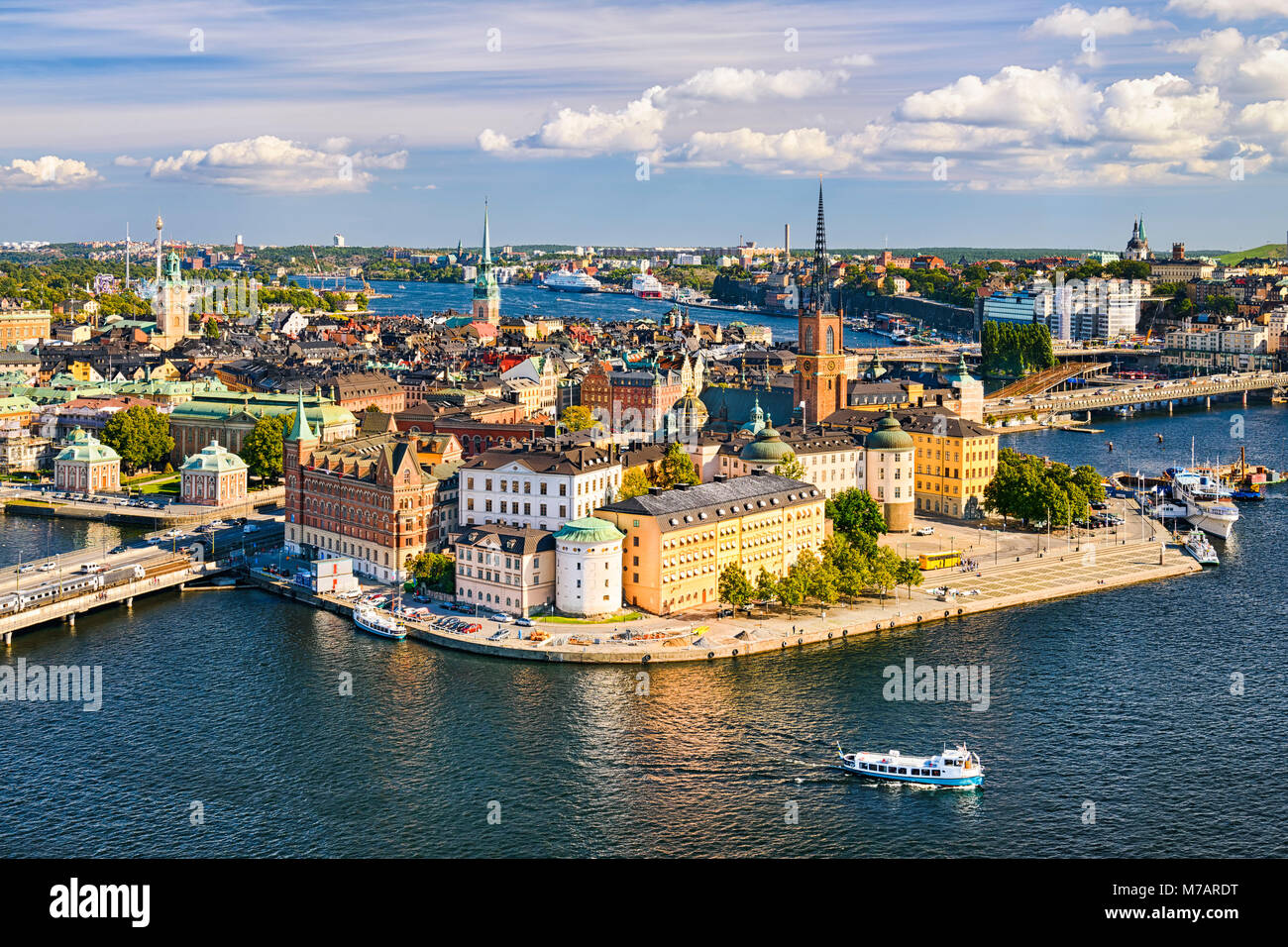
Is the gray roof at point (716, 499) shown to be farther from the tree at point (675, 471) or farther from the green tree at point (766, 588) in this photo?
the tree at point (675, 471)

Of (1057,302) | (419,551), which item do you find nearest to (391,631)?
(419,551)

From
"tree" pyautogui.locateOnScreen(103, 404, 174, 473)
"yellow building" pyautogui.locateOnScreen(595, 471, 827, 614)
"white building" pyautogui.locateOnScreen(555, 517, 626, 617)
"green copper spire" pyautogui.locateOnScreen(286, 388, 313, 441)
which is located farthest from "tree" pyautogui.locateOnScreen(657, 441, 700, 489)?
"tree" pyautogui.locateOnScreen(103, 404, 174, 473)

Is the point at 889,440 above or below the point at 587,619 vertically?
above

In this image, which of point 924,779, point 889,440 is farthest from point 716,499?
point 924,779

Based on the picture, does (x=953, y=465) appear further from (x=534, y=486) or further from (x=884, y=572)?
(x=534, y=486)

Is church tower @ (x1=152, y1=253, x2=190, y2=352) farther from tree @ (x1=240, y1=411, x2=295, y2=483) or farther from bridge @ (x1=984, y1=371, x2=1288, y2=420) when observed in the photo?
bridge @ (x1=984, y1=371, x2=1288, y2=420)
